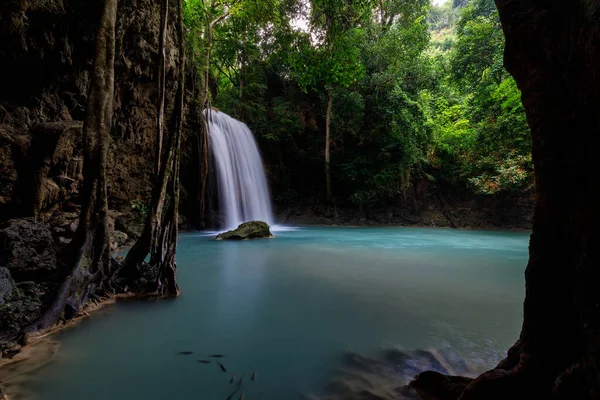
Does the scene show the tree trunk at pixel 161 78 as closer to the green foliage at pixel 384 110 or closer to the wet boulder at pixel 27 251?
the wet boulder at pixel 27 251

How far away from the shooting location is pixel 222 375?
2336 mm

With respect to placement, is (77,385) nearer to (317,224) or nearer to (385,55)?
(317,224)

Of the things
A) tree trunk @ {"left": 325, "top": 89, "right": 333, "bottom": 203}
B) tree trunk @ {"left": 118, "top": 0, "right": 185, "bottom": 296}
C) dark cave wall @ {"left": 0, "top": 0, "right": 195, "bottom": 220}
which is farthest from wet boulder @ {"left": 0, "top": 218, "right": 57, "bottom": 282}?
tree trunk @ {"left": 325, "top": 89, "right": 333, "bottom": 203}

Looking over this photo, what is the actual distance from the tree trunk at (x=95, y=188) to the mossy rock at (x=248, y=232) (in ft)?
23.1

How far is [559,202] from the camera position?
1576mm

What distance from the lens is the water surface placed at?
7.38 ft

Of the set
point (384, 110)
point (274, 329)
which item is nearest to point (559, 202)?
point (274, 329)

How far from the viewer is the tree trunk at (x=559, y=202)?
4.25 feet

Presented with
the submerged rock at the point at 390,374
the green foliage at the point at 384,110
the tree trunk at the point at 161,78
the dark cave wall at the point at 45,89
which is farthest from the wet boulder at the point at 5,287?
the green foliage at the point at 384,110

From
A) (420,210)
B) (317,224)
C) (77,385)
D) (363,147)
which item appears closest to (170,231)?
(77,385)

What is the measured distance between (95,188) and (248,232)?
7.81 m

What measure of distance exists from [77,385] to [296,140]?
19620mm

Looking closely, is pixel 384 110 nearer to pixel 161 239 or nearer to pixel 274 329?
pixel 161 239

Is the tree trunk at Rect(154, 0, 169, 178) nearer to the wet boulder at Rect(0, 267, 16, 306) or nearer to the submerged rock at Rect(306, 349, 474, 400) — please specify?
the wet boulder at Rect(0, 267, 16, 306)
